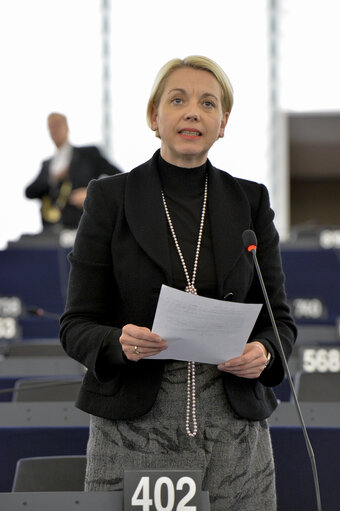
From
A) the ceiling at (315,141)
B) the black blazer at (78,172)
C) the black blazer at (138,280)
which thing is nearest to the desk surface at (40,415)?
the black blazer at (138,280)

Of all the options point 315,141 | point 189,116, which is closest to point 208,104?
point 189,116

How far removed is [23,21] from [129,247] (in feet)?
38.0

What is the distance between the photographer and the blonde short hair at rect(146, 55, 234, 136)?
2.04 m

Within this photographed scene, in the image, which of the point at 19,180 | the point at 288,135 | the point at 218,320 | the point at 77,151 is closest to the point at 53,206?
the point at 77,151

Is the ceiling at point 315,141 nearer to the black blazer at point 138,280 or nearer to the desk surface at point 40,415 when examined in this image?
the desk surface at point 40,415

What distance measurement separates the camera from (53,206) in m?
8.05

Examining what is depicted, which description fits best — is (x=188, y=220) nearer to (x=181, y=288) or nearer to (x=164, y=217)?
(x=164, y=217)

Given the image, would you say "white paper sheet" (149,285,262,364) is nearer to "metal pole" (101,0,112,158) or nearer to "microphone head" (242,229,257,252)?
"microphone head" (242,229,257,252)

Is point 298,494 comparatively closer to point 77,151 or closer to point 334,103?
point 77,151

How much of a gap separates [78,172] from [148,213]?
5471mm

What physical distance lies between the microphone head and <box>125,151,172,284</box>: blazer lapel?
0.16 metres

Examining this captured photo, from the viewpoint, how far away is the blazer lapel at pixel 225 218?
197 centimetres

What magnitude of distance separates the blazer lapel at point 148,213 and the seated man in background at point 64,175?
4968mm

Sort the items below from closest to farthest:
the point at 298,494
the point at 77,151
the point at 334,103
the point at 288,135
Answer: the point at 298,494, the point at 77,151, the point at 288,135, the point at 334,103
